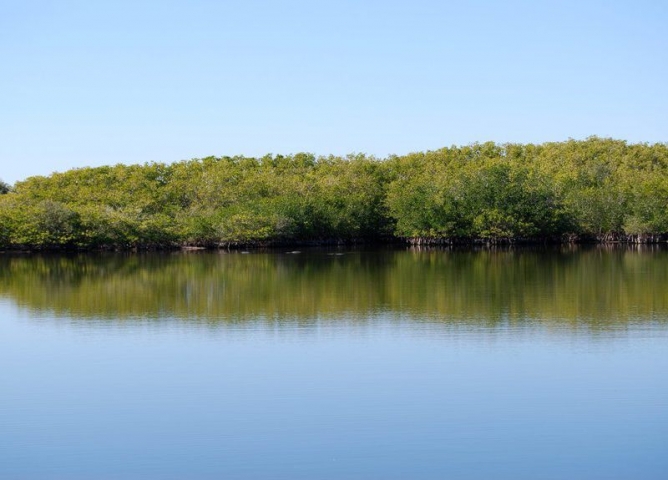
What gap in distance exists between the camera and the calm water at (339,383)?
37.4 ft

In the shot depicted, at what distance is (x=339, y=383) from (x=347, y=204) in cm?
5674

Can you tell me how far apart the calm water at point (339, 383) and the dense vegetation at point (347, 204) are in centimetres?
3473

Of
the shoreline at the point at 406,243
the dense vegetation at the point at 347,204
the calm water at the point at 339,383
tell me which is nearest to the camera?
the calm water at the point at 339,383

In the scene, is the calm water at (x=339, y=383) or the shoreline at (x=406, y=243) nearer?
the calm water at (x=339, y=383)

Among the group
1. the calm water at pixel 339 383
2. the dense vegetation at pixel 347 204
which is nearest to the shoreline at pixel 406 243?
the dense vegetation at pixel 347 204

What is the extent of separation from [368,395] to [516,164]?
221ft

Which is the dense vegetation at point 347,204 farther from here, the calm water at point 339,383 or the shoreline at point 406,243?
the calm water at point 339,383

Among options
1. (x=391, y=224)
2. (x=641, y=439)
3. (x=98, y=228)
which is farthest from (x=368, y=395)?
(x=391, y=224)

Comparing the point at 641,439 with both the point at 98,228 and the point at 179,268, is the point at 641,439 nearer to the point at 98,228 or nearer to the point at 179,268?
the point at 179,268

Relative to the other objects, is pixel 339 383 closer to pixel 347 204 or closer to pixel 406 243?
pixel 347 204

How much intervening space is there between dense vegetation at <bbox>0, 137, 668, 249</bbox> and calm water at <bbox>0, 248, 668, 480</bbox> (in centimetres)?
3473

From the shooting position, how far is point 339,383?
51.1ft

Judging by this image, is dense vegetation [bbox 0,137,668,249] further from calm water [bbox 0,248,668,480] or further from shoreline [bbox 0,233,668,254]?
calm water [bbox 0,248,668,480]

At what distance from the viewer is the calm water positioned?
11.4 m
